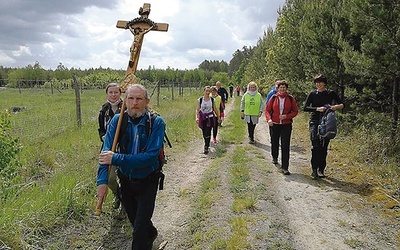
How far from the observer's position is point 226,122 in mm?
14875

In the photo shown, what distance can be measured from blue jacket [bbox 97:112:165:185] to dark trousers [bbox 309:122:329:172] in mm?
3956

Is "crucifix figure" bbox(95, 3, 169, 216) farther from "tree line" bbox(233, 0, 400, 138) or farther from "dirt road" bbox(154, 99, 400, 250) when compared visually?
"tree line" bbox(233, 0, 400, 138)

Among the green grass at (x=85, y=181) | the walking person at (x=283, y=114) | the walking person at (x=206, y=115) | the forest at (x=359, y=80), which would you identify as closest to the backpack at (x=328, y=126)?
the walking person at (x=283, y=114)

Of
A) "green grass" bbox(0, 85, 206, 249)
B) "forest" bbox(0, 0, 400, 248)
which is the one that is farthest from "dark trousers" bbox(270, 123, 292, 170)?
"green grass" bbox(0, 85, 206, 249)

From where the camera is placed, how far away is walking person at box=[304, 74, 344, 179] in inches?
250

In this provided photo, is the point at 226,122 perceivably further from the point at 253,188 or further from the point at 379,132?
the point at 253,188

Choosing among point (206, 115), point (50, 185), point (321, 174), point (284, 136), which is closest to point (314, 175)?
point (321, 174)

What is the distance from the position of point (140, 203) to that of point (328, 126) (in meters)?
4.02

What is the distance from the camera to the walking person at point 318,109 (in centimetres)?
636

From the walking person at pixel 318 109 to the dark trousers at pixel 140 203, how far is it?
3989 mm

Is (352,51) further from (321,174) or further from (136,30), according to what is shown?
(136,30)

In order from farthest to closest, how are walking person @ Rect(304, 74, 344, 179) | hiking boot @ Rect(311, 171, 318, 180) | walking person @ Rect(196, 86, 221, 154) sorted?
1. walking person @ Rect(196, 86, 221, 154)
2. hiking boot @ Rect(311, 171, 318, 180)
3. walking person @ Rect(304, 74, 344, 179)

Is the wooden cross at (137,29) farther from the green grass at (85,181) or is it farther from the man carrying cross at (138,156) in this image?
the green grass at (85,181)

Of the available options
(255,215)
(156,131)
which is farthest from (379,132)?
(156,131)
